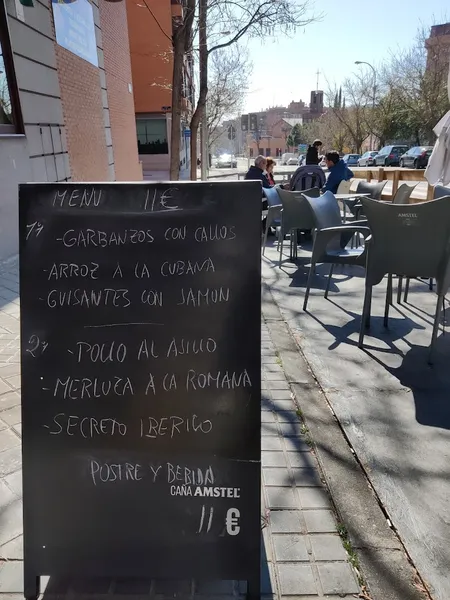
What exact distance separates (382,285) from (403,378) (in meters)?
2.47

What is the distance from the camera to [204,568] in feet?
5.40

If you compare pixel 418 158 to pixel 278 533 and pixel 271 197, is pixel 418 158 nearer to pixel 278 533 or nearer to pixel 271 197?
pixel 271 197

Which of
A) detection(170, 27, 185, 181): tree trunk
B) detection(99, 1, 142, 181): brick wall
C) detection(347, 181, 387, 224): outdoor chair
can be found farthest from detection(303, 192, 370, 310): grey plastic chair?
detection(99, 1, 142, 181): brick wall

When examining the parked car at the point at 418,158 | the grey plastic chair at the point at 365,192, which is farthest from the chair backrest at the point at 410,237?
the parked car at the point at 418,158

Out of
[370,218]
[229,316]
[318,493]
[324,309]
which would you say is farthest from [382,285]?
[229,316]

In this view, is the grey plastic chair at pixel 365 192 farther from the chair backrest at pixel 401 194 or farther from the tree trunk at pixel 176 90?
the tree trunk at pixel 176 90

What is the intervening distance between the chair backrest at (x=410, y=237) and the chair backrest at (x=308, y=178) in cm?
467

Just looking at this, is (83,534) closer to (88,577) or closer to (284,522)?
(88,577)

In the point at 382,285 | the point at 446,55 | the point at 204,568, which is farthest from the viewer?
the point at 446,55

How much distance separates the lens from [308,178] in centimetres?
800

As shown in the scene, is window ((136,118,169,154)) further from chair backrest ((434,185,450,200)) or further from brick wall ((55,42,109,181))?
chair backrest ((434,185,450,200))

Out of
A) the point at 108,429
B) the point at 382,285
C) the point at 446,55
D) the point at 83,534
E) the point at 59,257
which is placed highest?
the point at 446,55

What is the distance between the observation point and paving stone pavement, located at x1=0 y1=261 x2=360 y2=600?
1735 millimetres

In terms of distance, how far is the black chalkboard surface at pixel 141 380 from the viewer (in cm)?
166
